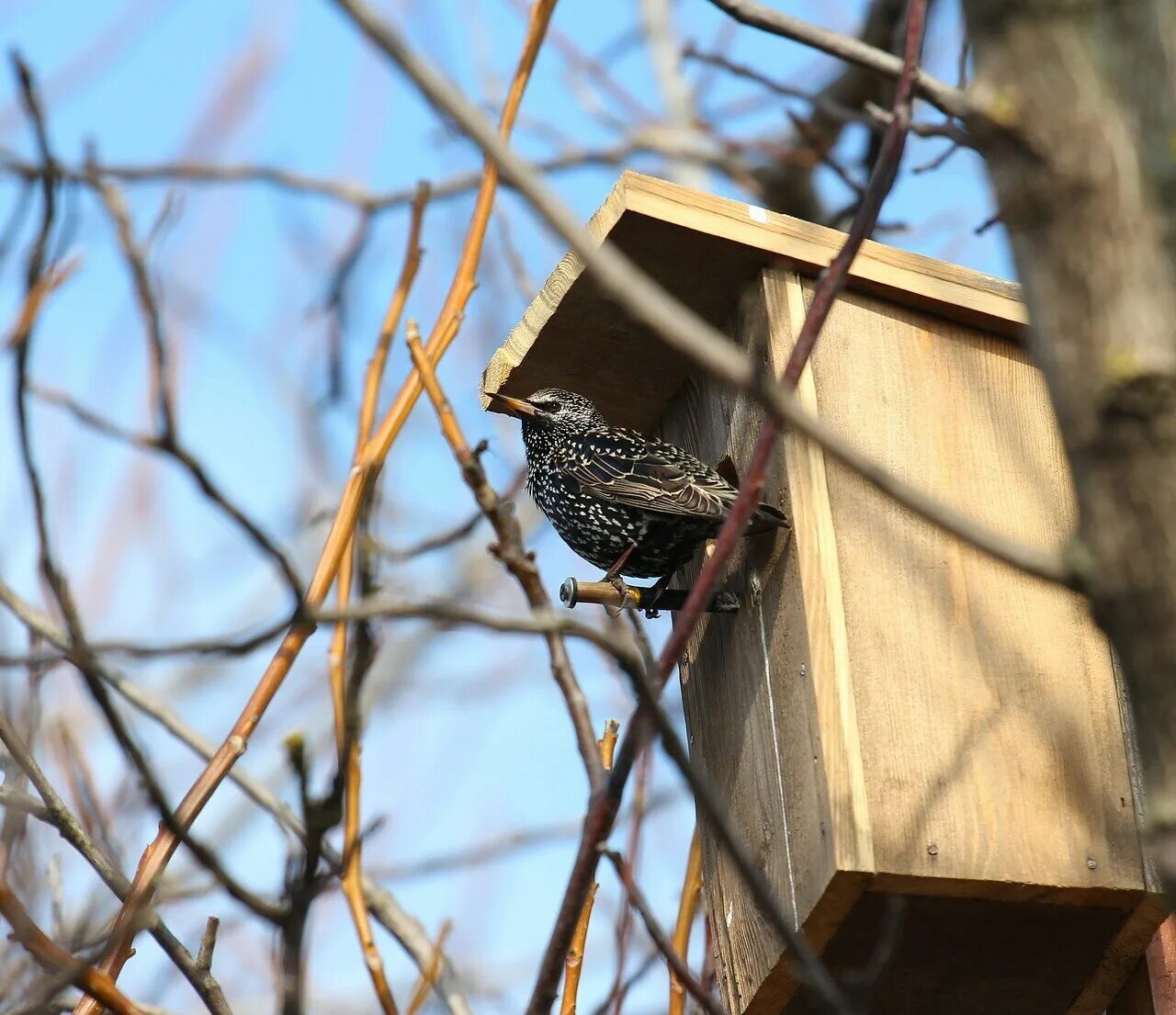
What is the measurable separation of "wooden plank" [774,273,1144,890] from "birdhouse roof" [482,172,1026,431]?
77 millimetres

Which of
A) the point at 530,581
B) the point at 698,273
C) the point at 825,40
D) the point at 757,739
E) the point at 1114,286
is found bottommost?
the point at 757,739

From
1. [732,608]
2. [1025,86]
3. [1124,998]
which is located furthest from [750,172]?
[1025,86]

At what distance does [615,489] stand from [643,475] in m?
0.09

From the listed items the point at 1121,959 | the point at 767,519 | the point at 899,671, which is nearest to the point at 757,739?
the point at 899,671

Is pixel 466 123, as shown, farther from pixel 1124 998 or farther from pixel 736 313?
pixel 1124 998

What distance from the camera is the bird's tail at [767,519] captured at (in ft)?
10.2

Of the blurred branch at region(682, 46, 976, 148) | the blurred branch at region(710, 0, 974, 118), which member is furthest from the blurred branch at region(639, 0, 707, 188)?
the blurred branch at region(710, 0, 974, 118)

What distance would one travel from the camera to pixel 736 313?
11.8 feet

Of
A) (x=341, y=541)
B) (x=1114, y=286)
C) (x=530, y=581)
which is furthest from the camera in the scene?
(x=341, y=541)

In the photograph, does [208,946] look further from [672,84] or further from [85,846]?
[672,84]

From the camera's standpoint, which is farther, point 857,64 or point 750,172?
point 750,172

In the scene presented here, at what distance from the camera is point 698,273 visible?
3.51 m

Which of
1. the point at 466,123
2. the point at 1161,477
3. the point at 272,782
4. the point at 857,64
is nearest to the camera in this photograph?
the point at 1161,477

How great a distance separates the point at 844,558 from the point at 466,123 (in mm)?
1916
